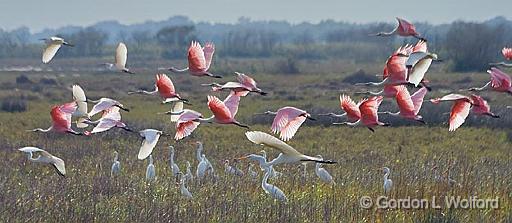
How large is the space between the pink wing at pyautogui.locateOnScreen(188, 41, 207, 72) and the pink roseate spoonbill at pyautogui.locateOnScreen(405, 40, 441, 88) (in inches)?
67.8

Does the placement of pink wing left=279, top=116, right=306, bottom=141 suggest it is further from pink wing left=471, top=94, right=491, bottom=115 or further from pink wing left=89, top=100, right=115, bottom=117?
pink wing left=89, top=100, right=115, bottom=117

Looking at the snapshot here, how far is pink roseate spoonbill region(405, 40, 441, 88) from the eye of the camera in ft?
23.2

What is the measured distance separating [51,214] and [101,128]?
1635 mm

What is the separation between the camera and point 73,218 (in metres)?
8.67

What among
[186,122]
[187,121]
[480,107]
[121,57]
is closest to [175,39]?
[121,57]

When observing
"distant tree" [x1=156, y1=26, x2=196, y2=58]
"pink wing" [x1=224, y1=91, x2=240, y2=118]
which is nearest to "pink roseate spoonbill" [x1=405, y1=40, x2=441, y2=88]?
"pink wing" [x1=224, y1=91, x2=240, y2=118]

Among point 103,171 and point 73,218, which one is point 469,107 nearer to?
point 73,218

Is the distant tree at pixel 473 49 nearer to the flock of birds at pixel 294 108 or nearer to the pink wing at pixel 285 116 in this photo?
the flock of birds at pixel 294 108

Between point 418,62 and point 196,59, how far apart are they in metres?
1.86

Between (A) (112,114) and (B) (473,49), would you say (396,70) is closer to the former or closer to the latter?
(A) (112,114)

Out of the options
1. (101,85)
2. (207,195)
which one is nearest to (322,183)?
(207,195)

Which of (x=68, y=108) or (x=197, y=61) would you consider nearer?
(x=197, y=61)

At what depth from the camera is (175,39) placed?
128 meters

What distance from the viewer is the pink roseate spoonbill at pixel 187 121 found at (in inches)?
293
